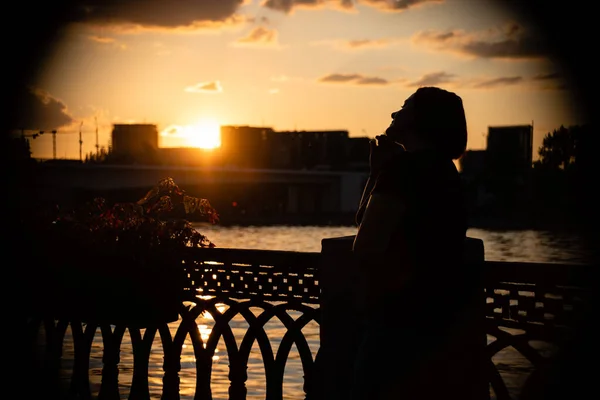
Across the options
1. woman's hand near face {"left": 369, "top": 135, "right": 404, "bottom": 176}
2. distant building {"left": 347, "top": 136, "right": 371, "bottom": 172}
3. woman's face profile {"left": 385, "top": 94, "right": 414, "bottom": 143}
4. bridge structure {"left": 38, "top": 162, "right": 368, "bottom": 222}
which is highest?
woman's face profile {"left": 385, "top": 94, "right": 414, "bottom": 143}

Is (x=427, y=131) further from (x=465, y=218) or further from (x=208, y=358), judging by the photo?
(x=208, y=358)

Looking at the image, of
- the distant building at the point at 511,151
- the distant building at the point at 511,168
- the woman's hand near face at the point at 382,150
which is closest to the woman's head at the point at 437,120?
the woman's hand near face at the point at 382,150

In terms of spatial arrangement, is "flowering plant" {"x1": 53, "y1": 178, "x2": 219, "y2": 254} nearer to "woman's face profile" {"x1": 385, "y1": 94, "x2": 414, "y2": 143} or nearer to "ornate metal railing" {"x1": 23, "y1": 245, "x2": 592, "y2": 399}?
"ornate metal railing" {"x1": 23, "y1": 245, "x2": 592, "y2": 399}

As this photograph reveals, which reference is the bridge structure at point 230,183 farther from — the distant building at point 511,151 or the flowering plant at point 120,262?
the flowering plant at point 120,262

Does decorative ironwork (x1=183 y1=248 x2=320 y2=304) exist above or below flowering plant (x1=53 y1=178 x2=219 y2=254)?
below

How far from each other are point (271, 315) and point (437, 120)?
6.62 feet

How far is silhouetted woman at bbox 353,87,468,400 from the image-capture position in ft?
11.6

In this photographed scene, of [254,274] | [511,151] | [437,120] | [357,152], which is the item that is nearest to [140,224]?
[254,274]

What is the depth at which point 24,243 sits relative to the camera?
6102 mm

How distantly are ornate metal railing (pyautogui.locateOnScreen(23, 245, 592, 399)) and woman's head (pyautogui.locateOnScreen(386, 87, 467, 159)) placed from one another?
1.01 meters

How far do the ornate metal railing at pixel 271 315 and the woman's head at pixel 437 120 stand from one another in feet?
3.32

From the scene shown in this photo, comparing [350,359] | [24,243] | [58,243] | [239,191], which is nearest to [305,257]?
[350,359]

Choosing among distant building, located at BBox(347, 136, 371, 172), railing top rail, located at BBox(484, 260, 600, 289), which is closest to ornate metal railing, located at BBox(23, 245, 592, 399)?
railing top rail, located at BBox(484, 260, 600, 289)

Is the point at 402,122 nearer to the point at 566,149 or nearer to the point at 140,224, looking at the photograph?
the point at 140,224
